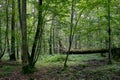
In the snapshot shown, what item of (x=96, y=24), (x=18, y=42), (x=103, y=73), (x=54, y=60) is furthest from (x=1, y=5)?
(x=103, y=73)

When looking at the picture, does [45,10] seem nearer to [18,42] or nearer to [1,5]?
[18,42]

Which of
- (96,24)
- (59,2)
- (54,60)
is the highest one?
(59,2)

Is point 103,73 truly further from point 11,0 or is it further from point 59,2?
point 11,0

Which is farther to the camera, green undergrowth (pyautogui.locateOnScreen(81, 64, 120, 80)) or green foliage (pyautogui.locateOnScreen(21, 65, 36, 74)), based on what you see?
green foliage (pyautogui.locateOnScreen(21, 65, 36, 74))

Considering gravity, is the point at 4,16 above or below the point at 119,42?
above

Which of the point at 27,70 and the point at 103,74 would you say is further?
the point at 27,70

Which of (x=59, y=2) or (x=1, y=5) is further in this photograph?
(x=1, y=5)

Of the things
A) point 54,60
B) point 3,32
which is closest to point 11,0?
point 3,32

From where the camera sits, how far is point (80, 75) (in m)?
11.2

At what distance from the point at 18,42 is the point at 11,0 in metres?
4.15

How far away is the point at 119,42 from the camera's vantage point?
1100 inches

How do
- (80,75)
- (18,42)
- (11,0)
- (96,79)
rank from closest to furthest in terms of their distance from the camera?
1. (96,79)
2. (80,75)
3. (18,42)
4. (11,0)

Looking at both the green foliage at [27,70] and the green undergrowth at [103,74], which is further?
the green foliage at [27,70]

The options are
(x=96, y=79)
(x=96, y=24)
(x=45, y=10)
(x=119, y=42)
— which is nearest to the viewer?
(x=96, y=79)
